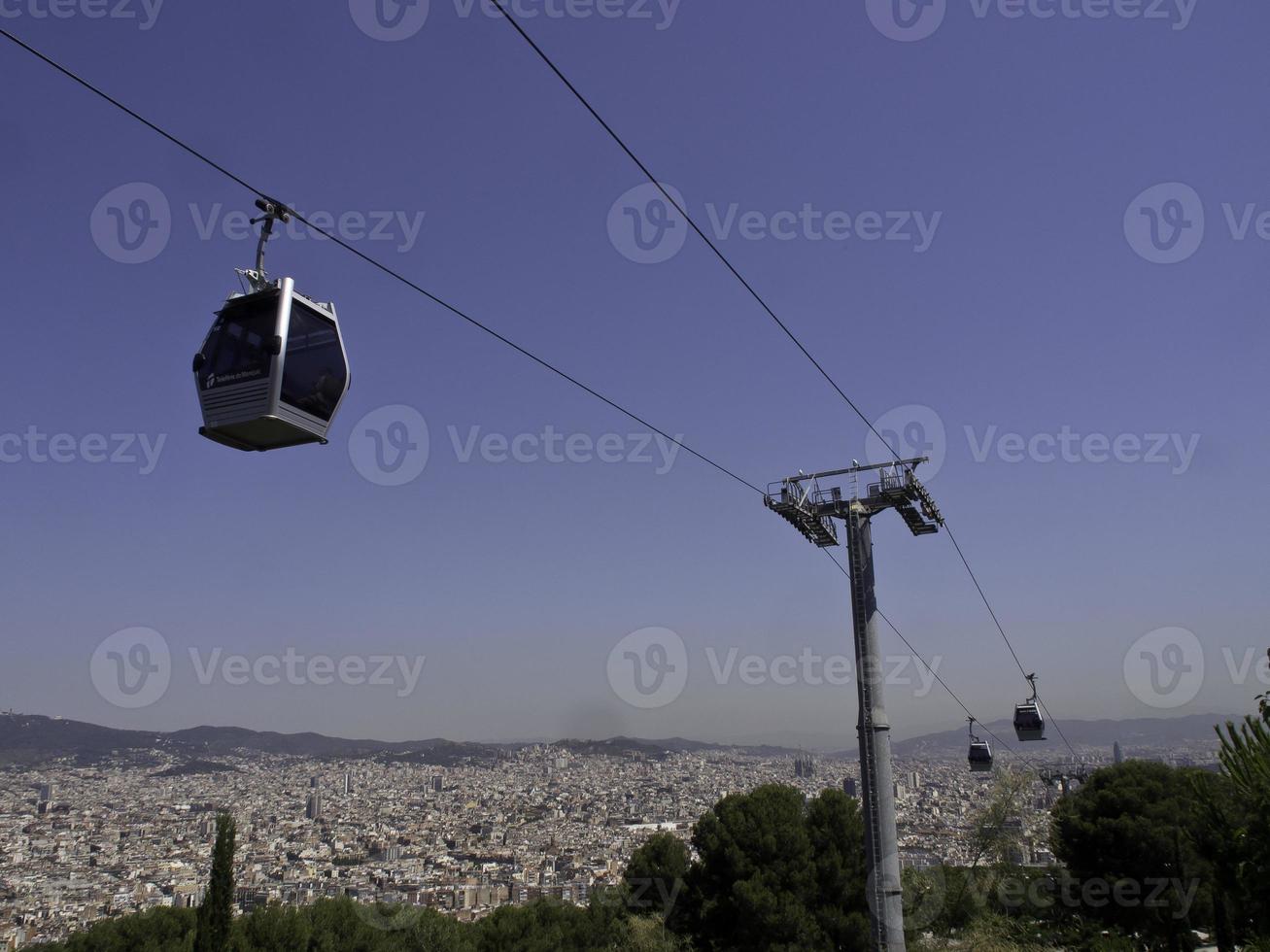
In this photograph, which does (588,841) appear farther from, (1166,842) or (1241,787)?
(1241,787)

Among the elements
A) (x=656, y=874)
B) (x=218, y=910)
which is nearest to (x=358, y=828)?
(x=656, y=874)

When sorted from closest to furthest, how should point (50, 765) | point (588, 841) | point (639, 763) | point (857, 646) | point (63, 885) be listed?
point (857, 646), point (63, 885), point (588, 841), point (50, 765), point (639, 763)

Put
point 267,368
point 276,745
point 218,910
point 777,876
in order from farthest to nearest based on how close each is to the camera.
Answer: point 276,745, point 777,876, point 218,910, point 267,368

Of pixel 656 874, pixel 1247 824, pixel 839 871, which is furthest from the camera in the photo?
pixel 656 874

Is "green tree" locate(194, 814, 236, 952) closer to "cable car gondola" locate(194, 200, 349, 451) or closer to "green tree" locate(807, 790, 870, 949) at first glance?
"cable car gondola" locate(194, 200, 349, 451)

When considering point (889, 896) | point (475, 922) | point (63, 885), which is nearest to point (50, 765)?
point (63, 885)

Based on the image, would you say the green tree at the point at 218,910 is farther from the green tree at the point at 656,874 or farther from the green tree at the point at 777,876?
the green tree at the point at 656,874

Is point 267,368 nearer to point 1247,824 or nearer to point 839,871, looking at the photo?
point 1247,824
